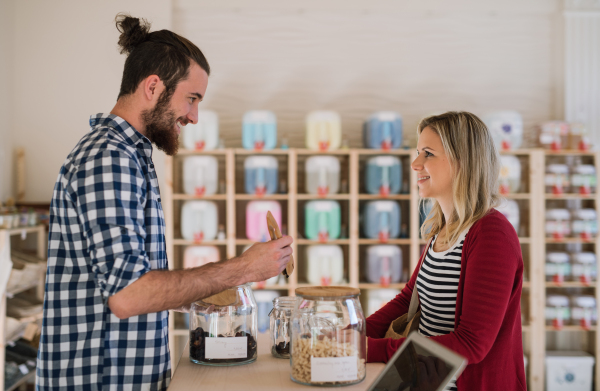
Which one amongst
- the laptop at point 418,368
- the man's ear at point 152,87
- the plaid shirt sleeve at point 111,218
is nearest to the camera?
the laptop at point 418,368

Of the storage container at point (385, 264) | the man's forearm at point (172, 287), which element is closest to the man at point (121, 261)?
the man's forearm at point (172, 287)

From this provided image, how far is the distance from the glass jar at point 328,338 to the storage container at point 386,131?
2.66m

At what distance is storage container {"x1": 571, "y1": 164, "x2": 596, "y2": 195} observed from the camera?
12.5 ft

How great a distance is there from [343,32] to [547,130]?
1.70m

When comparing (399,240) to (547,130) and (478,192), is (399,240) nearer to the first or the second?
(547,130)

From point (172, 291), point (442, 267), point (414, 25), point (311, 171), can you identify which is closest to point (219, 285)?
point (172, 291)

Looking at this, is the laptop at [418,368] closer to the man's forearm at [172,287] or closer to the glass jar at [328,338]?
the glass jar at [328,338]

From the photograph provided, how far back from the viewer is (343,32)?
415cm

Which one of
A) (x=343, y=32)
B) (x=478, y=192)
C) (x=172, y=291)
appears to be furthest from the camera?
(x=343, y=32)

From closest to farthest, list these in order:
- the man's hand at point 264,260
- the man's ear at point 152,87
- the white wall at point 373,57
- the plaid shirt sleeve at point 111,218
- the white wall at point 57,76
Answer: the plaid shirt sleeve at point 111,218 → the man's hand at point 264,260 → the man's ear at point 152,87 → the white wall at point 57,76 → the white wall at point 373,57

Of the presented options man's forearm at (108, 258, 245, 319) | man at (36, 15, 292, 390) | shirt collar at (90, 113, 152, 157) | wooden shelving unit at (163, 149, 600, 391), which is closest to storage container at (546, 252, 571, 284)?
wooden shelving unit at (163, 149, 600, 391)

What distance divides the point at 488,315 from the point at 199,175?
2.66 meters

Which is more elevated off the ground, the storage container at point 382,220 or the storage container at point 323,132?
the storage container at point 323,132

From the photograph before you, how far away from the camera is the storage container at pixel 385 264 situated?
3738 mm
